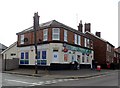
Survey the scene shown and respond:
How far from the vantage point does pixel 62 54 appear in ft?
105

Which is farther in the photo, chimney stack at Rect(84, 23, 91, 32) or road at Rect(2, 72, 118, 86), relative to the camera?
chimney stack at Rect(84, 23, 91, 32)

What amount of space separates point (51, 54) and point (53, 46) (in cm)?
121

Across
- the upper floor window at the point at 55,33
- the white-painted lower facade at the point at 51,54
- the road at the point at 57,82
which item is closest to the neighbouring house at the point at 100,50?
the white-painted lower facade at the point at 51,54

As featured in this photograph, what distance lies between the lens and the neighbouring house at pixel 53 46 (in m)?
31.5

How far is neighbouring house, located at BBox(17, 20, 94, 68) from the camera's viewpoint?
31.5 m

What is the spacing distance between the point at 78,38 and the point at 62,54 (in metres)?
6.96

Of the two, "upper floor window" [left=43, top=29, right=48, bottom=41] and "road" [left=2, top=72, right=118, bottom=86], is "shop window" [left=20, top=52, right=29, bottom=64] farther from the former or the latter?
"road" [left=2, top=72, right=118, bottom=86]

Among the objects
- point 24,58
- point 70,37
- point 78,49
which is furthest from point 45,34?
point 78,49

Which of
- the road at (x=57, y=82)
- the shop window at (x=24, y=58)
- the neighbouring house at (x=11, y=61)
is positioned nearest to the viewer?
the road at (x=57, y=82)

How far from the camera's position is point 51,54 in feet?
103

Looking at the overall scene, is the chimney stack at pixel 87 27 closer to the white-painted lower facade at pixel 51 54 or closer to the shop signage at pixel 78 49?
the shop signage at pixel 78 49

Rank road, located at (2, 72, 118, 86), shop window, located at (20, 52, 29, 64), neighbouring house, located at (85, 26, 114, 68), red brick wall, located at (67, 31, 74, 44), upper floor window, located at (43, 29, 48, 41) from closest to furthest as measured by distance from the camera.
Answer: road, located at (2, 72, 118, 86) → upper floor window, located at (43, 29, 48, 41) → red brick wall, located at (67, 31, 74, 44) → shop window, located at (20, 52, 29, 64) → neighbouring house, located at (85, 26, 114, 68)


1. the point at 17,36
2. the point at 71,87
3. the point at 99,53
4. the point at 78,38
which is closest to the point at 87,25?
the point at 99,53

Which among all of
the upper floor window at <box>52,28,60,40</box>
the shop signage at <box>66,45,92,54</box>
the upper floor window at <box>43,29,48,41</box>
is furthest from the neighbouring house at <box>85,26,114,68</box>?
the upper floor window at <box>43,29,48,41</box>
